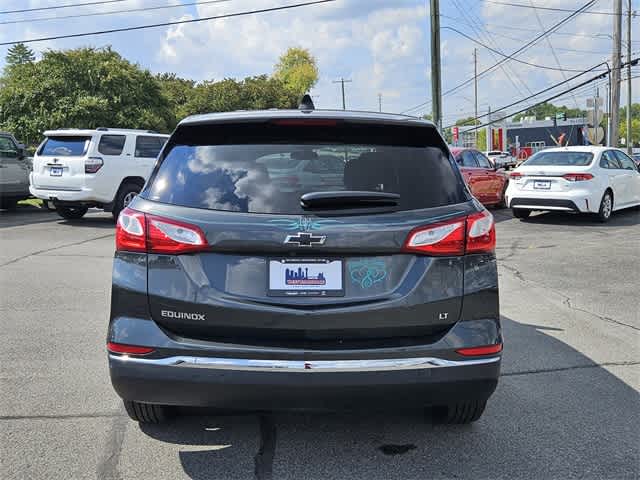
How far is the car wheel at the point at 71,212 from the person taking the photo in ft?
49.5

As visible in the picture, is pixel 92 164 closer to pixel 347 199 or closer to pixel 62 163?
pixel 62 163

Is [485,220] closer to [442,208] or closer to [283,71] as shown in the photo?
[442,208]

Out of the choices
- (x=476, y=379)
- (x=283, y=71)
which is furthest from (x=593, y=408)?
(x=283, y=71)

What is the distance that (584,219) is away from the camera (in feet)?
48.4

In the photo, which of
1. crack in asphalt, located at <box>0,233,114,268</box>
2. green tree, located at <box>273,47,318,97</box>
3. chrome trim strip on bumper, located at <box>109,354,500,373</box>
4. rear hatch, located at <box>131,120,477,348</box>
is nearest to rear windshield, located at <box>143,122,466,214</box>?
rear hatch, located at <box>131,120,477,348</box>

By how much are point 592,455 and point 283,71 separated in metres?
99.0

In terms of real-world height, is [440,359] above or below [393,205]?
below

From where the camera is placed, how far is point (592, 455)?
350 cm

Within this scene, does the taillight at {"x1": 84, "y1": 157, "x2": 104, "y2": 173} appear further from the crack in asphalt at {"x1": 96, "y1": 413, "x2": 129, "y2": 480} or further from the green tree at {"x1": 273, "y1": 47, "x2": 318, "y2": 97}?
the green tree at {"x1": 273, "y1": 47, "x2": 318, "y2": 97}

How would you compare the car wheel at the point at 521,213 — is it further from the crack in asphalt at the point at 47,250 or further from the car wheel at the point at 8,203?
the car wheel at the point at 8,203

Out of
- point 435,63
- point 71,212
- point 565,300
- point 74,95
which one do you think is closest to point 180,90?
point 74,95

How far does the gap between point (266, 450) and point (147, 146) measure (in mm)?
12622

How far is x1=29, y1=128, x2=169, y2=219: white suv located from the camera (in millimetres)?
13859

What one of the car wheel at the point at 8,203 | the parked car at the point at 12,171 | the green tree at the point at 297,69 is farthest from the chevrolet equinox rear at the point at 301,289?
the green tree at the point at 297,69
